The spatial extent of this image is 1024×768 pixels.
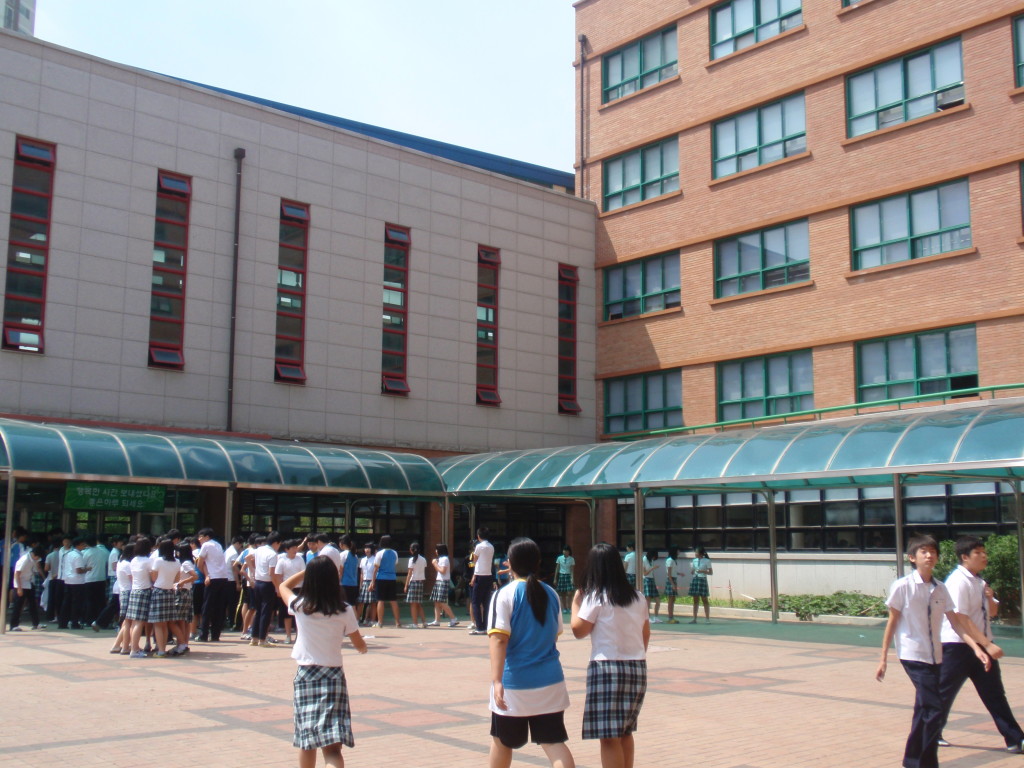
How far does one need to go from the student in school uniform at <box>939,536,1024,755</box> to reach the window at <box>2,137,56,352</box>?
2118cm

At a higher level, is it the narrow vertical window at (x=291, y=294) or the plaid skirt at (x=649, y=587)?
the narrow vertical window at (x=291, y=294)

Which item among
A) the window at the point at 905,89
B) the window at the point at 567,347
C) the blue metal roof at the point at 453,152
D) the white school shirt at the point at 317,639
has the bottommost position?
the white school shirt at the point at 317,639

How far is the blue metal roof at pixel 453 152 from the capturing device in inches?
1837

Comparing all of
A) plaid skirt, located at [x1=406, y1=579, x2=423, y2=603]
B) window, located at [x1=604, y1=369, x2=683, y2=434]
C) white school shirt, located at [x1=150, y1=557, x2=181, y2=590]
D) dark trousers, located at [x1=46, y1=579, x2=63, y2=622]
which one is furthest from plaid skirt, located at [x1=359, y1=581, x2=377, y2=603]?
window, located at [x1=604, y1=369, x2=683, y2=434]

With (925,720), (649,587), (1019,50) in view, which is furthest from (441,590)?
(1019,50)

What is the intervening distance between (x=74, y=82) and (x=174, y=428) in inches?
339

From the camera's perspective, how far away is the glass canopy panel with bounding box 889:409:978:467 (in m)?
17.1

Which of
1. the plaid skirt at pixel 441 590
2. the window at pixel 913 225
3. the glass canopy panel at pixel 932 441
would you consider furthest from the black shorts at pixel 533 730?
the window at pixel 913 225

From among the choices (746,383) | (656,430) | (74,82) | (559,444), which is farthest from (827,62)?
(74,82)

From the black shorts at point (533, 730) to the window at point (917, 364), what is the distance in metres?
20.8

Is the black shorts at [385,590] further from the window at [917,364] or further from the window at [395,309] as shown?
the window at [917,364]

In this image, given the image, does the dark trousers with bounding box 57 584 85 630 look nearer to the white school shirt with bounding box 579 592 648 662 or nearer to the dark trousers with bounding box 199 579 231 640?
the dark trousers with bounding box 199 579 231 640

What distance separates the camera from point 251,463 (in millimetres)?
23203

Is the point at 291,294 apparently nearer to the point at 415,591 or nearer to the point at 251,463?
the point at 251,463
